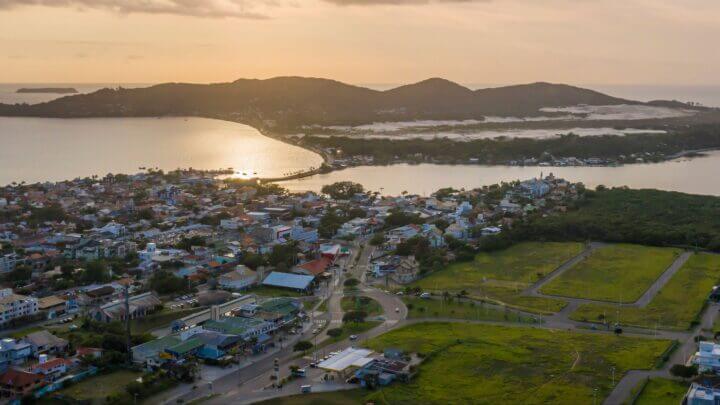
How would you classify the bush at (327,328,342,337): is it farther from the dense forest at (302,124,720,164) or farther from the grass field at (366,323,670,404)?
the dense forest at (302,124,720,164)

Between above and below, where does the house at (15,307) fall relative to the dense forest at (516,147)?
below

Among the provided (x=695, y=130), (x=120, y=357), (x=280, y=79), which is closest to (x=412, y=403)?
(x=120, y=357)

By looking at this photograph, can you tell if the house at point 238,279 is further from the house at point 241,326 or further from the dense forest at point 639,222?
the dense forest at point 639,222

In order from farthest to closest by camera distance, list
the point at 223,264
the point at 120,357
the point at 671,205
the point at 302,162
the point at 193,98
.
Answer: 1. the point at 193,98
2. the point at 302,162
3. the point at 671,205
4. the point at 223,264
5. the point at 120,357

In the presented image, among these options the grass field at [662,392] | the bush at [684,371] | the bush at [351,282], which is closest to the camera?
the grass field at [662,392]

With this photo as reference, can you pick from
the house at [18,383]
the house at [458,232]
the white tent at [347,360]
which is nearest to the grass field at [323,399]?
the white tent at [347,360]

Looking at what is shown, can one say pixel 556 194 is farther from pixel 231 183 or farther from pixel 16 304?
pixel 16 304
